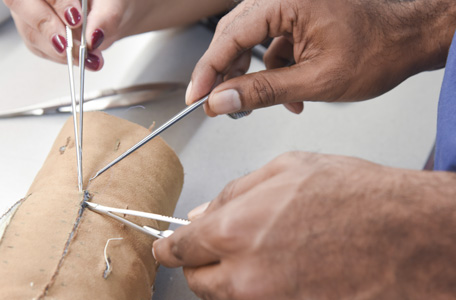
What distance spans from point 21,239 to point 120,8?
71 centimetres

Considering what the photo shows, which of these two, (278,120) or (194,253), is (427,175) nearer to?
(194,253)

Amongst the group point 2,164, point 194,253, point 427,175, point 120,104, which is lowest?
point 2,164

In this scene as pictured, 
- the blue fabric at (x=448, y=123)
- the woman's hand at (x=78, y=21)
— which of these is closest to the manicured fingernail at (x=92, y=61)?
the woman's hand at (x=78, y=21)

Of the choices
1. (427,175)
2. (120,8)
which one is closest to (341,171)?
(427,175)

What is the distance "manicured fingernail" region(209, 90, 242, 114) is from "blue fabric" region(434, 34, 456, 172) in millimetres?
433

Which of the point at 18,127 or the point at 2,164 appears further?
the point at 18,127

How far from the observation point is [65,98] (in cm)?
→ 143

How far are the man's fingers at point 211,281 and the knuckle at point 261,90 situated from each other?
17.5 inches

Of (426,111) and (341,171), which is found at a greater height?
(341,171)

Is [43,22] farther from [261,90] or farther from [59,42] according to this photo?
[261,90]

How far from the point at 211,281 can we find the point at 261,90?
482mm

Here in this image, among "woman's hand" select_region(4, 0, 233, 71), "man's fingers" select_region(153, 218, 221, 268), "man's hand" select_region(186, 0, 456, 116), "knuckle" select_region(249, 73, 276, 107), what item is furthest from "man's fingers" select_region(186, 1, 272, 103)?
"man's fingers" select_region(153, 218, 221, 268)

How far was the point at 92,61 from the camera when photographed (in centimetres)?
122

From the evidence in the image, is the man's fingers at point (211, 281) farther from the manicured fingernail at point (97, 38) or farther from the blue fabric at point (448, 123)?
the manicured fingernail at point (97, 38)
